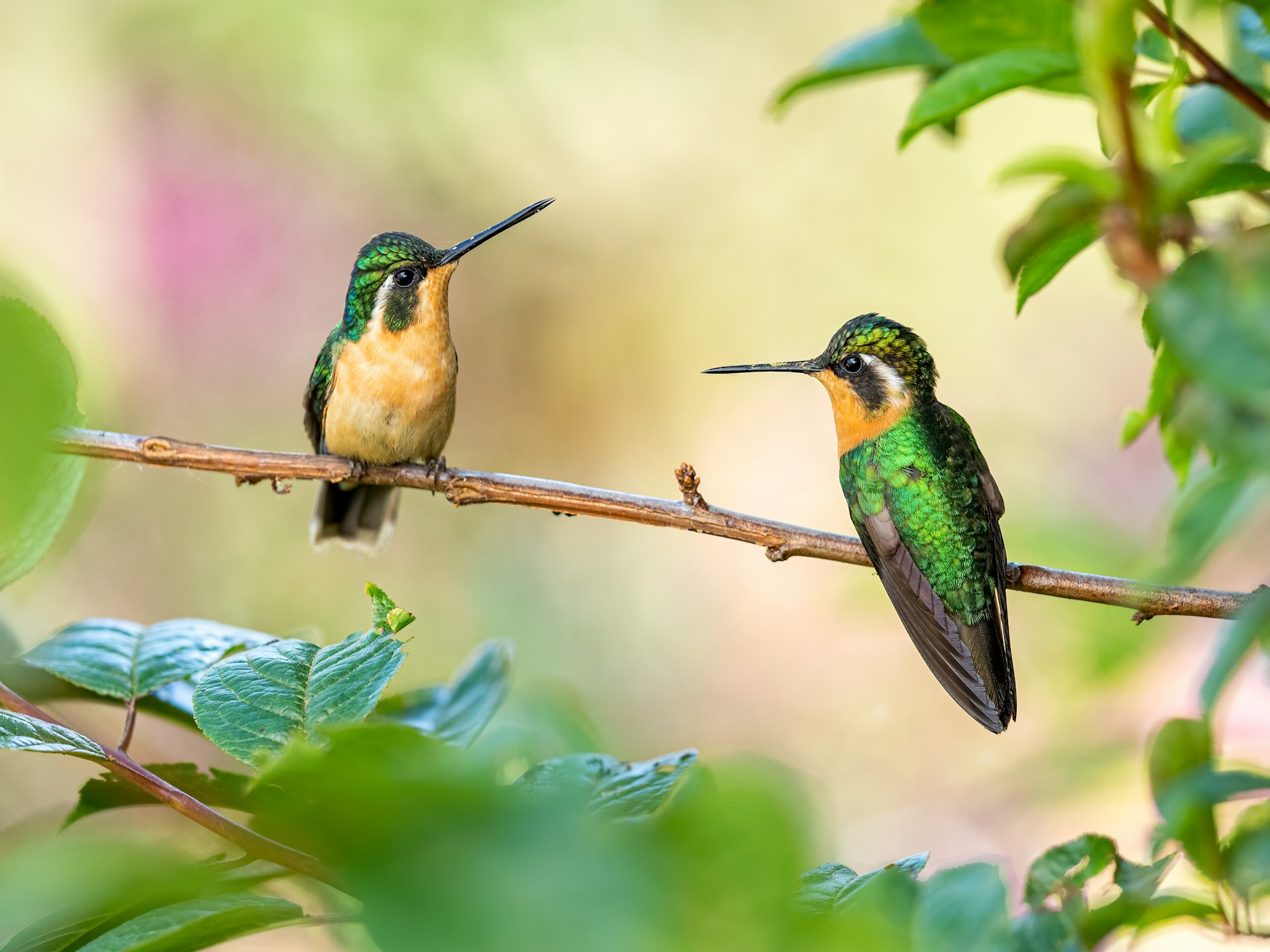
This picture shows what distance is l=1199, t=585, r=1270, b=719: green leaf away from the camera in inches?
25.0

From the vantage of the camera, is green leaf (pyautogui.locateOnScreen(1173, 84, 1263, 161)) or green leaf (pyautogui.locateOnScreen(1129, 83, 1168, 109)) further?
green leaf (pyautogui.locateOnScreen(1173, 84, 1263, 161))

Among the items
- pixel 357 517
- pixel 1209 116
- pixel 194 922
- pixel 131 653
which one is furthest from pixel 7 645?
pixel 357 517

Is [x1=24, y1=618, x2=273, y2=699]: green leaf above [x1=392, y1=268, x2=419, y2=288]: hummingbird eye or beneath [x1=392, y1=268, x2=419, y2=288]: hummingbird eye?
beneath

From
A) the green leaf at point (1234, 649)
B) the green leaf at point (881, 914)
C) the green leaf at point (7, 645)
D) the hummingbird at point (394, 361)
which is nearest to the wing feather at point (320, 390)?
the hummingbird at point (394, 361)

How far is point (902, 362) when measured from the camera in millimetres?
2070

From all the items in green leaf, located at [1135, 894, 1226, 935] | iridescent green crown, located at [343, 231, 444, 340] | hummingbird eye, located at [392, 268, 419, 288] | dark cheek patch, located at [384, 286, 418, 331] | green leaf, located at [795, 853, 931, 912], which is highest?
iridescent green crown, located at [343, 231, 444, 340]

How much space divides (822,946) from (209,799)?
885 millimetres

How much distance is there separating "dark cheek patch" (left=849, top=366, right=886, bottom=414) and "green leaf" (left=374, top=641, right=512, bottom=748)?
35.9 inches

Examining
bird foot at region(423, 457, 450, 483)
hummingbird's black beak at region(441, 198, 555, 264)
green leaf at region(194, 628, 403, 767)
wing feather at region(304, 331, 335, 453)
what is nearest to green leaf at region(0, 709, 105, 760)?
green leaf at region(194, 628, 403, 767)

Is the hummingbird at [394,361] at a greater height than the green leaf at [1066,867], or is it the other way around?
the hummingbird at [394,361]

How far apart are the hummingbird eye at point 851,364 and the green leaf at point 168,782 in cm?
131

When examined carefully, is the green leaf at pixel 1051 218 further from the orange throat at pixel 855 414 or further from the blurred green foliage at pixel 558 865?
the orange throat at pixel 855 414

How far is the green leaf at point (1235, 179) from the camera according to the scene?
3.41 ft

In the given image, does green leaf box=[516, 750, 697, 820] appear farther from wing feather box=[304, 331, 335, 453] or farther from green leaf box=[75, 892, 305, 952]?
wing feather box=[304, 331, 335, 453]
